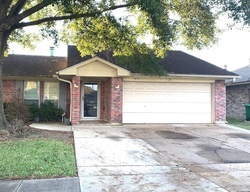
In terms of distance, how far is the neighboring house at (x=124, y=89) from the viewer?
1377 centimetres

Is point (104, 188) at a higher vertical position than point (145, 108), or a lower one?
lower

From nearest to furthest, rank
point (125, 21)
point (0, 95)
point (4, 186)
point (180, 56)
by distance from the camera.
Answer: point (4, 186), point (0, 95), point (125, 21), point (180, 56)

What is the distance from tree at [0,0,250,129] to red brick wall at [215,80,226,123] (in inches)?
148

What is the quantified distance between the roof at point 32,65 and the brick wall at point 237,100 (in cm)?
1240

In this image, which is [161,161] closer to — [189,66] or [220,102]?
[220,102]

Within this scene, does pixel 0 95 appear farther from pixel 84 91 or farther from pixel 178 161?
pixel 178 161

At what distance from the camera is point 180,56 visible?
17.8m

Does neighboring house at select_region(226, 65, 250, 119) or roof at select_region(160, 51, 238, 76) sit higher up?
roof at select_region(160, 51, 238, 76)

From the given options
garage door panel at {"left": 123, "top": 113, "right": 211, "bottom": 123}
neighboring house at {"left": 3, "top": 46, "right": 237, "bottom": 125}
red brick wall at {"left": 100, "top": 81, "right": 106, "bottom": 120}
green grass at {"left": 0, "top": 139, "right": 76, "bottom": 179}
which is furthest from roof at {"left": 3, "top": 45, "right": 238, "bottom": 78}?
green grass at {"left": 0, "top": 139, "right": 76, "bottom": 179}

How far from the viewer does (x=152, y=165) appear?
6594mm

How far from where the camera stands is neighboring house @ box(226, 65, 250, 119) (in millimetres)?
19266

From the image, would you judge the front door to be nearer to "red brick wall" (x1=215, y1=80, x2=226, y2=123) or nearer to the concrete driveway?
the concrete driveway

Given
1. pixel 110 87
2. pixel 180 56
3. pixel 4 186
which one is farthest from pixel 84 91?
pixel 4 186

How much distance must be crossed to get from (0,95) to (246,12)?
9.49 m
